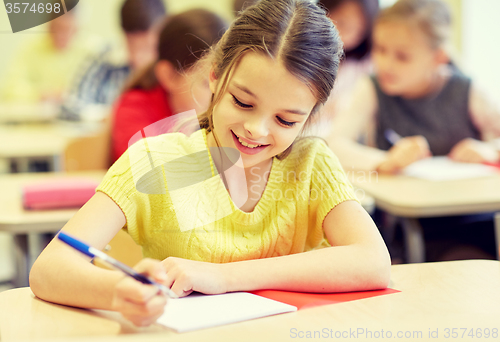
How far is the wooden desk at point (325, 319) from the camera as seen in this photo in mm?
526

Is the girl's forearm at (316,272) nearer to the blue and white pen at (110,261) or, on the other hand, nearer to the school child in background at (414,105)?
the blue and white pen at (110,261)

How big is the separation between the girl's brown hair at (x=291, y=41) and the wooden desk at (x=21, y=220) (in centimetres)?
59

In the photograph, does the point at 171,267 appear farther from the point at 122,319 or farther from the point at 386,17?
the point at 386,17

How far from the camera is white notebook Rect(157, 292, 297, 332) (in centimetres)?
54

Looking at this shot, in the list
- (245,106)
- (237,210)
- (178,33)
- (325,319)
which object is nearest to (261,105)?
(245,106)

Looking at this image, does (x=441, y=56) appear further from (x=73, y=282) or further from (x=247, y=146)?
(x=73, y=282)

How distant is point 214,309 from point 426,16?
145 centimetres

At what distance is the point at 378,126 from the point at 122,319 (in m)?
1.52

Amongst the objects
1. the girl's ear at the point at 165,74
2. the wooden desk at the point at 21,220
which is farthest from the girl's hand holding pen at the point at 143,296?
the girl's ear at the point at 165,74

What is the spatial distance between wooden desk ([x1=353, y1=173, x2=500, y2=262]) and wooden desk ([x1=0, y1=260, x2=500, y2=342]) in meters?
0.51

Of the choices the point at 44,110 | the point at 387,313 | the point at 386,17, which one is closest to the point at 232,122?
the point at 387,313

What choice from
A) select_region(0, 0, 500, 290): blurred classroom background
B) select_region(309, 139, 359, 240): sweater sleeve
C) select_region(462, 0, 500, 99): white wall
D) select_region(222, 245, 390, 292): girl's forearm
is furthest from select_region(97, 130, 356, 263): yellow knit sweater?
select_region(462, 0, 500, 99): white wall

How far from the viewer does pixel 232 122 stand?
28.7 inches

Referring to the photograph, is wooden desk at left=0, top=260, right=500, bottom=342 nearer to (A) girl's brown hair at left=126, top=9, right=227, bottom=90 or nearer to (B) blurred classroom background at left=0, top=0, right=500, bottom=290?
(A) girl's brown hair at left=126, top=9, right=227, bottom=90
